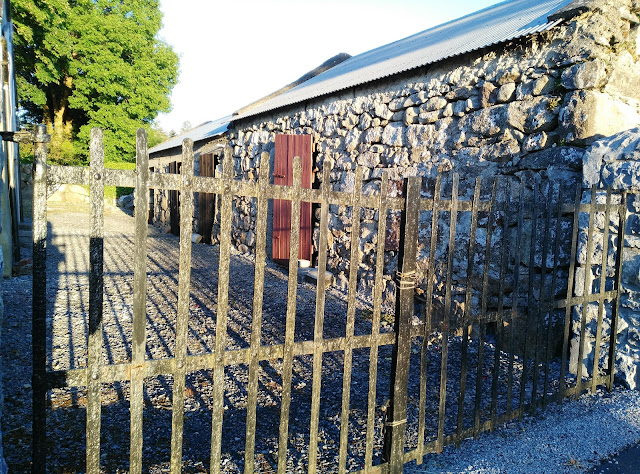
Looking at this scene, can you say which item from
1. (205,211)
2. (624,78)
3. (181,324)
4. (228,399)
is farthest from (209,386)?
(205,211)

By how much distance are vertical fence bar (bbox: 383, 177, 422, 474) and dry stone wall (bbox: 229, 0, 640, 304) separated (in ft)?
2.96

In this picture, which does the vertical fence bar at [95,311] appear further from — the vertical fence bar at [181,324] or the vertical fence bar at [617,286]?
the vertical fence bar at [617,286]

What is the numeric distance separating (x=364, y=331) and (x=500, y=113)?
107 inches

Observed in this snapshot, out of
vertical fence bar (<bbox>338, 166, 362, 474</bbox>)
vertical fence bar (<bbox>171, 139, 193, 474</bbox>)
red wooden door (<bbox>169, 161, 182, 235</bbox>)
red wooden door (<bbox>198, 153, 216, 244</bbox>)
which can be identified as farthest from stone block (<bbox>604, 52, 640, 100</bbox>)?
red wooden door (<bbox>169, 161, 182, 235</bbox>)

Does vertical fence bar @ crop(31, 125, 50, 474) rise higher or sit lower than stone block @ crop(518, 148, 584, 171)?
lower

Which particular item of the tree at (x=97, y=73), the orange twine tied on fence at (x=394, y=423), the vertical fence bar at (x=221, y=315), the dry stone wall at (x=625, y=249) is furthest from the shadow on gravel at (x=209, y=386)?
the tree at (x=97, y=73)

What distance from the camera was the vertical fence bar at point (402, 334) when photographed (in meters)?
2.22

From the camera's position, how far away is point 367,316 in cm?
515

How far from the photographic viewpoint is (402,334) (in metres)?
2.27

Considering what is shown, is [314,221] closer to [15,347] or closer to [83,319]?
[83,319]

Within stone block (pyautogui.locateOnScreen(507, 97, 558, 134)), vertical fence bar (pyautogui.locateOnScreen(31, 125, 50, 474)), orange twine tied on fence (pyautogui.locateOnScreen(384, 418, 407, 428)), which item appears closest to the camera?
vertical fence bar (pyautogui.locateOnScreen(31, 125, 50, 474))

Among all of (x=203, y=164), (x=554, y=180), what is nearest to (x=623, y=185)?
(x=554, y=180)

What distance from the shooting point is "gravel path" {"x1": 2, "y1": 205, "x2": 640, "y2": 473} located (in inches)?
94.1

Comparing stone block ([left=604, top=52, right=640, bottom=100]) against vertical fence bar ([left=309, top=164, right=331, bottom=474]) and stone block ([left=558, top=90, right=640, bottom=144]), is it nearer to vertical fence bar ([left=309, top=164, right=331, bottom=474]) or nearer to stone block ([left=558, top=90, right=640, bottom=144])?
stone block ([left=558, top=90, right=640, bottom=144])
